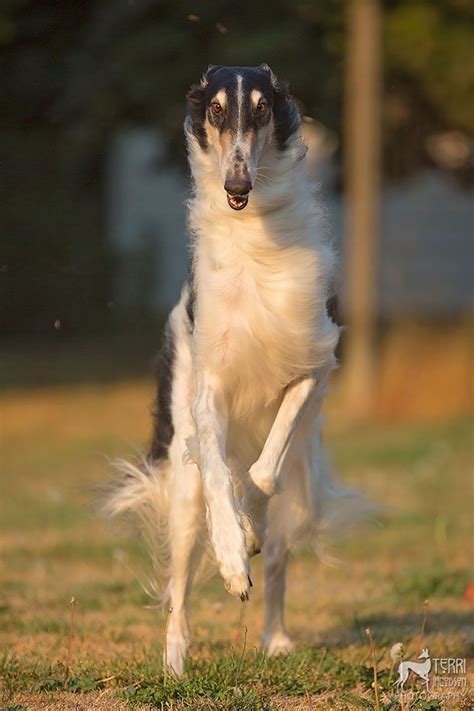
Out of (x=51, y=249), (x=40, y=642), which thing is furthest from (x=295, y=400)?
(x=51, y=249)

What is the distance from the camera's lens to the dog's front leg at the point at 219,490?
4.38 meters

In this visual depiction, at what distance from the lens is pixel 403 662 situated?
4.66 meters

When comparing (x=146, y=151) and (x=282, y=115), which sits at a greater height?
(x=282, y=115)

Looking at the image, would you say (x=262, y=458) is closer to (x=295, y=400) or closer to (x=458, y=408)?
(x=295, y=400)

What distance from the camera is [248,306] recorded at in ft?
16.2

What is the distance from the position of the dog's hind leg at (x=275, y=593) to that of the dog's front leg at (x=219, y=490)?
0.92m

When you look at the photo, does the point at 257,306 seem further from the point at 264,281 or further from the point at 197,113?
the point at 197,113

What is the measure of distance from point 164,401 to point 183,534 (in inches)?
22.4

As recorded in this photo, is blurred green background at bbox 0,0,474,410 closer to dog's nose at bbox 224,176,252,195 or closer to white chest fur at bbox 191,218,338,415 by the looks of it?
white chest fur at bbox 191,218,338,415

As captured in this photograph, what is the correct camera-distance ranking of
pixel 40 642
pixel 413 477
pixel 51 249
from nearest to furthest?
pixel 40 642 → pixel 413 477 → pixel 51 249

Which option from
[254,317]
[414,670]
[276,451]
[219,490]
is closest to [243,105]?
[254,317]

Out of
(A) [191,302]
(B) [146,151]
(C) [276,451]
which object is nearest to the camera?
(C) [276,451]

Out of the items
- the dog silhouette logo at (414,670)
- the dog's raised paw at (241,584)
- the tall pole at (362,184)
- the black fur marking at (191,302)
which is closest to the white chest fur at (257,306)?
the black fur marking at (191,302)

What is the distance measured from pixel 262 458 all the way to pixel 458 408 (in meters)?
10.9
